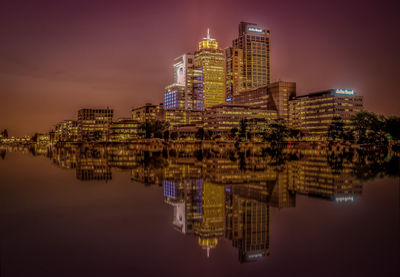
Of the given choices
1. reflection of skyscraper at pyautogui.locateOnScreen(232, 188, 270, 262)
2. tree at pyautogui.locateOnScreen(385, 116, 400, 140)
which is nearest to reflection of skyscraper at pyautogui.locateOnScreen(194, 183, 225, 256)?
reflection of skyscraper at pyautogui.locateOnScreen(232, 188, 270, 262)

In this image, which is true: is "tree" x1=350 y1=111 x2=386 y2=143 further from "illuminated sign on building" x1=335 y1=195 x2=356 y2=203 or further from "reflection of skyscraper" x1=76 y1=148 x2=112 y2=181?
"illuminated sign on building" x1=335 y1=195 x2=356 y2=203

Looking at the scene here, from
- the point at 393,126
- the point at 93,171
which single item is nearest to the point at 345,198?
the point at 93,171

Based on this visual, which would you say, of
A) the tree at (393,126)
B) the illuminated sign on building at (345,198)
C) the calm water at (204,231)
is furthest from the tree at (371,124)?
the illuminated sign on building at (345,198)

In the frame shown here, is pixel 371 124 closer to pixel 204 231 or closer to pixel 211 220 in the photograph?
pixel 211 220

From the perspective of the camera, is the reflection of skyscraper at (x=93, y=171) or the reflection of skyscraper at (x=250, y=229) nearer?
the reflection of skyscraper at (x=250, y=229)

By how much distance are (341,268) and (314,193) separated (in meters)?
14.3

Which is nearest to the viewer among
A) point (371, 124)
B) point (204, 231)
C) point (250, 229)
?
point (250, 229)

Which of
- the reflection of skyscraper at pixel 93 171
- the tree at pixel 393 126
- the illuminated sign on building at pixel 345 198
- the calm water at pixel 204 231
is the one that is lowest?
the calm water at pixel 204 231

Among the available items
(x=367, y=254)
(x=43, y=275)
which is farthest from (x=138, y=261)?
(x=367, y=254)

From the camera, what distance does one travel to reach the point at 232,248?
1345 centimetres

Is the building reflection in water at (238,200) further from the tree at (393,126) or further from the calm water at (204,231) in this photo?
the tree at (393,126)

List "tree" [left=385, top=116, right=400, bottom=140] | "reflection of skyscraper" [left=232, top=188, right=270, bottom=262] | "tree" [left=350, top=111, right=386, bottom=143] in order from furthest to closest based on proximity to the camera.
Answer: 1. "tree" [left=350, top=111, right=386, bottom=143]
2. "tree" [left=385, top=116, right=400, bottom=140]
3. "reflection of skyscraper" [left=232, top=188, right=270, bottom=262]

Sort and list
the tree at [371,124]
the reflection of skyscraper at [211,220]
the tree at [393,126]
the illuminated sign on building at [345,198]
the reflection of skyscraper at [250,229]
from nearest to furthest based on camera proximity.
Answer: the reflection of skyscraper at [250,229] → the reflection of skyscraper at [211,220] → the illuminated sign on building at [345,198] → the tree at [393,126] → the tree at [371,124]

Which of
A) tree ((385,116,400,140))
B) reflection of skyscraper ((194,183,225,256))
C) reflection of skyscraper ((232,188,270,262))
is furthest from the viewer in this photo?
tree ((385,116,400,140))
